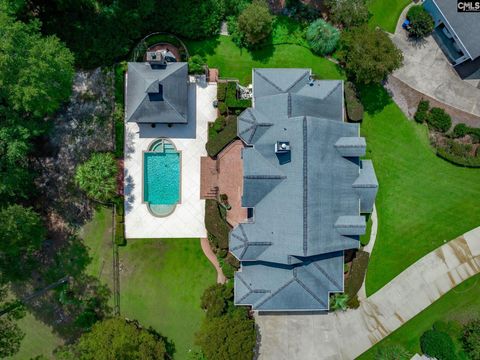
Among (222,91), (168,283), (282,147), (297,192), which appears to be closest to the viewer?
(282,147)

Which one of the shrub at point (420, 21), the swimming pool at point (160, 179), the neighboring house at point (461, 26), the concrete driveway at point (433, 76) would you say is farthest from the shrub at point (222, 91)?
the neighboring house at point (461, 26)

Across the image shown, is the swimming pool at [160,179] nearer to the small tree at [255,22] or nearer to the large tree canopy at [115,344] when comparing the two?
the large tree canopy at [115,344]

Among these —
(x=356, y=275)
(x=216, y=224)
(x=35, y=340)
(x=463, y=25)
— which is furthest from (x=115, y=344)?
(x=463, y=25)

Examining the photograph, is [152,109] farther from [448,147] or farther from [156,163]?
[448,147]

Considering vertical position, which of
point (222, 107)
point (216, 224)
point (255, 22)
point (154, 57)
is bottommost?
point (216, 224)

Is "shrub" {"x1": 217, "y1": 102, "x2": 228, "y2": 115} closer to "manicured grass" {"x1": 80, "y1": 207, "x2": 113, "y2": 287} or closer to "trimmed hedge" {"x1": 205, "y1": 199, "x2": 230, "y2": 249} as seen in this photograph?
"trimmed hedge" {"x1": 205, "y1": 199, "x2": 230, "y2": 249}

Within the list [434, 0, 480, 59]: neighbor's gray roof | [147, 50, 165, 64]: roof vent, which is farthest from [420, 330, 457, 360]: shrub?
[147, 50, 165, 64]: roof vent

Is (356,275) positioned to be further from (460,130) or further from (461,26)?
(461,26)
